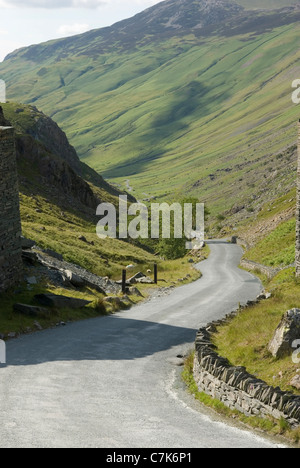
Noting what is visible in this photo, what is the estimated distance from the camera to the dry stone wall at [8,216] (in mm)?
30859

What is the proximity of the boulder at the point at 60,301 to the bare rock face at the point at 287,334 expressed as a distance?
16151mm

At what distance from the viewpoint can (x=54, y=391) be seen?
18500 millimetres

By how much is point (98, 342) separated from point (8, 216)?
365 inches

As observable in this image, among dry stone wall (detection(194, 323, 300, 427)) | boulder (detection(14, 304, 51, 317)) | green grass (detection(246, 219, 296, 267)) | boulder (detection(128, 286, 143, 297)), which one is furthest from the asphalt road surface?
green grass (detection(246, 219, 296, 267))

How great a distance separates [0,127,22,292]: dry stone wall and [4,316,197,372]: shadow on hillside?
195 inches

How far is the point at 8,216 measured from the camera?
31.2 metres

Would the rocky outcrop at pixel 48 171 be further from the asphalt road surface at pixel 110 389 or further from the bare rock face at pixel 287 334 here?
the bare rock face at pixel 287 334

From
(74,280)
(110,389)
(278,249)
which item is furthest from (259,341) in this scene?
(278,249)

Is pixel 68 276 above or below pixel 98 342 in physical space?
below

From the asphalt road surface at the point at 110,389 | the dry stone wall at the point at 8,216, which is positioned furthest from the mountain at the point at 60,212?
the asphalt road surface at the point at 110,389

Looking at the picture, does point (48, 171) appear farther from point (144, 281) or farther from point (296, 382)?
point (296, 382)

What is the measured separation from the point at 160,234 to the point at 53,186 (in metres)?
22.0

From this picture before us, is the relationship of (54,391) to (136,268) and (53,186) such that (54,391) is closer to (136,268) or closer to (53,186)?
(136,268)
